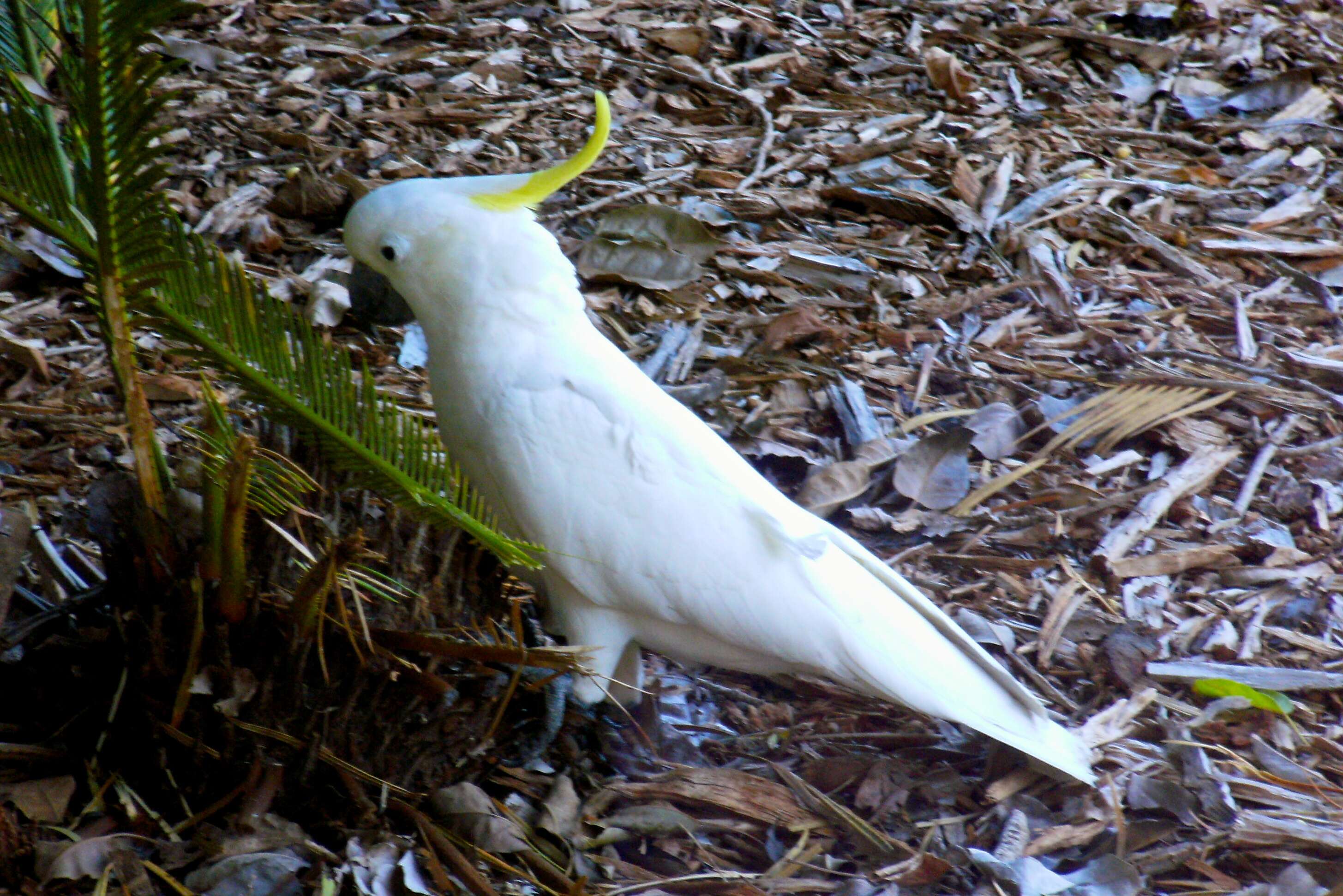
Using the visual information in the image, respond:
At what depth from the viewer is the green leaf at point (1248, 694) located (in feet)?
7.38

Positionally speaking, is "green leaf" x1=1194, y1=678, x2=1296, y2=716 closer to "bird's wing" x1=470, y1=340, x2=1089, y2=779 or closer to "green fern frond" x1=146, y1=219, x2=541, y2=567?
"bird's wing" x1=470, y1=340, x2=1089, y2=779

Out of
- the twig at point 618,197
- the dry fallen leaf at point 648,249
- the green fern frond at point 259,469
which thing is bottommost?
the dry fallen leaf at point 648,249

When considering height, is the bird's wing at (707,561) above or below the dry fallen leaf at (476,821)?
above

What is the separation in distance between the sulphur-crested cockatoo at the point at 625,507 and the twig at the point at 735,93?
1.75 meters

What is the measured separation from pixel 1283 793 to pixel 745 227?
2.14 metres

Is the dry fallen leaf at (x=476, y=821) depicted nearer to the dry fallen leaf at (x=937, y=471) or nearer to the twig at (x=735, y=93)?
the dry fallen leaf at (x=937, y=471)

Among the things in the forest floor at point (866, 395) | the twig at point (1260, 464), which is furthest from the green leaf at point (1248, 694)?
the twig at point (1260, 464)

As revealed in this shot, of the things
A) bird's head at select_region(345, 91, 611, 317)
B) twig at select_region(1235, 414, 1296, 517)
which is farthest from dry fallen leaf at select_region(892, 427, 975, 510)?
bird's head at select_region(345, 91, 611, 317)

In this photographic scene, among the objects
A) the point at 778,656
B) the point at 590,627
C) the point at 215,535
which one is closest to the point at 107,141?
the point at 215,535

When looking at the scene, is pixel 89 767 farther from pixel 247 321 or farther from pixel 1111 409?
pixel 1111 409

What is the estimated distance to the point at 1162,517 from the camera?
275 centimetres

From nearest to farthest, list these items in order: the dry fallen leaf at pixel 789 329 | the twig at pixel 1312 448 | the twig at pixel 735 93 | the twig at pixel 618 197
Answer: the twig at pixel 1312 448
the dry fallen leaf at pixel 789 329
the twig at pixel 618 197
the twig at pixel 735 93

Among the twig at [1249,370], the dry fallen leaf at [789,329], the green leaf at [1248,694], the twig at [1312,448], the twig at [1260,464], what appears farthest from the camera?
the dry fallen leaf at [789,329]

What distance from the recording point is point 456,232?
2.17 m
